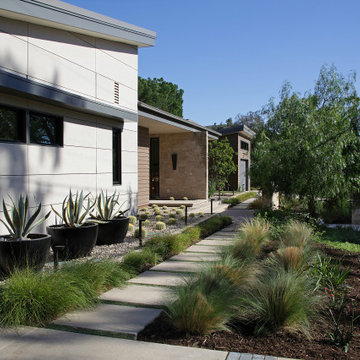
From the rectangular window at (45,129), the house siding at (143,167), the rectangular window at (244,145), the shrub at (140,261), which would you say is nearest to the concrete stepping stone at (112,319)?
the shrub at (140,261)

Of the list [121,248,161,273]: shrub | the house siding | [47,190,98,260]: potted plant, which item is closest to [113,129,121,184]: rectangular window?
[47,190,98,260]: potted plant

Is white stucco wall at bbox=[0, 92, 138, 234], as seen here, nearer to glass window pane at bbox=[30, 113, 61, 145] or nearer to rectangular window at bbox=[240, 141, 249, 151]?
glass window pane at bbox=[30, 113, 61, 145]

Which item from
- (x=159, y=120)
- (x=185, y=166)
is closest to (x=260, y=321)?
(x=159, y=120)

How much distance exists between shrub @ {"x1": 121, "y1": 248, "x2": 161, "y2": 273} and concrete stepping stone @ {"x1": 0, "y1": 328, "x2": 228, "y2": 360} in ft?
7.50

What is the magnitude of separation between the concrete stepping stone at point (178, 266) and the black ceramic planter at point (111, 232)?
1882 mm

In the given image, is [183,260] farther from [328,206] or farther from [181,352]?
[328,206]

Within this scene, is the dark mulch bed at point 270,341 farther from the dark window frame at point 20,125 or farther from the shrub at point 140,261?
the dark window frame at point 20,125

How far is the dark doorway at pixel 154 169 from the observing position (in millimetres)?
20125

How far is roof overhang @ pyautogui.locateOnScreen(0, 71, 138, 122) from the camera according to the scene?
6.47 m

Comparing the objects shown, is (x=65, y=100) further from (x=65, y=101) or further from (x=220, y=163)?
(x=220, y=163)

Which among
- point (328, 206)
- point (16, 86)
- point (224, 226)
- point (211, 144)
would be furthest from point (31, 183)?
point (211, 144)

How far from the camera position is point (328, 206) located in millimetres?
12750

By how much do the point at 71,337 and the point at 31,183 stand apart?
180 inches

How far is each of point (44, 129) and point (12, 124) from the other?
853 mm
